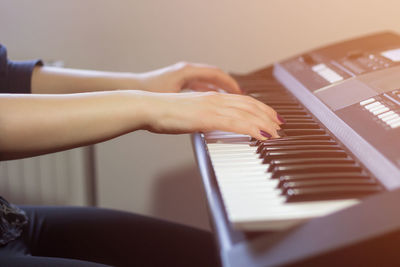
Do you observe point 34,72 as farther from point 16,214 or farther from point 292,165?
point 292,165

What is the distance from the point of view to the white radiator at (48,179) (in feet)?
4.70

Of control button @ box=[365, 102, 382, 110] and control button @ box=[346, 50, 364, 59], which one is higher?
control button @ box=[346, 50, 364, 59]

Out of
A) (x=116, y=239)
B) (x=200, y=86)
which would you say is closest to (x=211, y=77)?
(x=200, y=86)

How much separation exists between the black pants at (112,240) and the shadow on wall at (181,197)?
2.25ft

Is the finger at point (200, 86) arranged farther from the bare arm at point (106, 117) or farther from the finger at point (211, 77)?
the bare arm at point (106, 117)

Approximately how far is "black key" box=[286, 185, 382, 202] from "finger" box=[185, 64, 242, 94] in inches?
20.1

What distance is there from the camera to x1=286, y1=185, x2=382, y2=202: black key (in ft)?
1.65

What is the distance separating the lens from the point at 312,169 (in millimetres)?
572

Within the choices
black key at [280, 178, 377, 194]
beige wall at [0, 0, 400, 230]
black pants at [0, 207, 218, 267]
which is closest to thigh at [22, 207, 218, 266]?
black pants at [0, 207, 218, 267]

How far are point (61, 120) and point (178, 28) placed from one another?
0.87m

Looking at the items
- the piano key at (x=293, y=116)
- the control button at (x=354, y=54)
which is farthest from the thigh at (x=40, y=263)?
the control button at (x=354, y=54)

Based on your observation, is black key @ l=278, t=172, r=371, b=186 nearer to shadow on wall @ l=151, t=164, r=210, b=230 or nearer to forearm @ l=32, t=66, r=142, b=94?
forearm @ l=32, t=66, r=142, b=94

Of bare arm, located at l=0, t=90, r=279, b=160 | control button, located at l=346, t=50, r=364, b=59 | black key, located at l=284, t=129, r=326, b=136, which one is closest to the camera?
bare arm, located at l=0, t=90, r=279, b=160

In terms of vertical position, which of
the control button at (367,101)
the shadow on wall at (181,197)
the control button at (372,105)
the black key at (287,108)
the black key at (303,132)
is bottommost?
the control button at (372,105)
